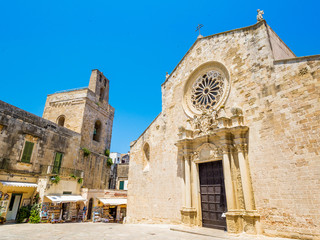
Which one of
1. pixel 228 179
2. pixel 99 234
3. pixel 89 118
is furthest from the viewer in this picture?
pixel 89 118

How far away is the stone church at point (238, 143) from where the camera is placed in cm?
704

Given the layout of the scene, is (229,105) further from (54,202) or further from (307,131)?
(54,202)

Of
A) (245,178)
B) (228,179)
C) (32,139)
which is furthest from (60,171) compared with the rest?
(245,178)

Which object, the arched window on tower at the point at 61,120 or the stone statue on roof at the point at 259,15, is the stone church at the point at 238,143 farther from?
the arched window on tower at the point at 61,120

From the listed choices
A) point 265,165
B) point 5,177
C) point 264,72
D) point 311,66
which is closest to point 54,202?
point 5,177

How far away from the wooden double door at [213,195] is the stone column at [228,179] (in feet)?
1.99

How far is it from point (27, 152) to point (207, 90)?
44.1 feet

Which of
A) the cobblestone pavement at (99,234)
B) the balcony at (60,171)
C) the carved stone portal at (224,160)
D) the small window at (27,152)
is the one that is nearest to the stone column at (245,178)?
the carved stone portal at (224,160)

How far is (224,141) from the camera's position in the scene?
9008 millimetres

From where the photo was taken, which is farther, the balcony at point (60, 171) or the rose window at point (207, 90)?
the balcony at point (60, 171)

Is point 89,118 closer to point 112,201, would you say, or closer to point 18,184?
point 112,201

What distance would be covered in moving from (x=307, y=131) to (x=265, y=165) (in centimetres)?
185

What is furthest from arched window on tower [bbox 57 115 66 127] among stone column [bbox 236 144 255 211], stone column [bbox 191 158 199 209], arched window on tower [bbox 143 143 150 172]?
stone column [bbox 236 144 255 211]

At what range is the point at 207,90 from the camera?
1144cm
